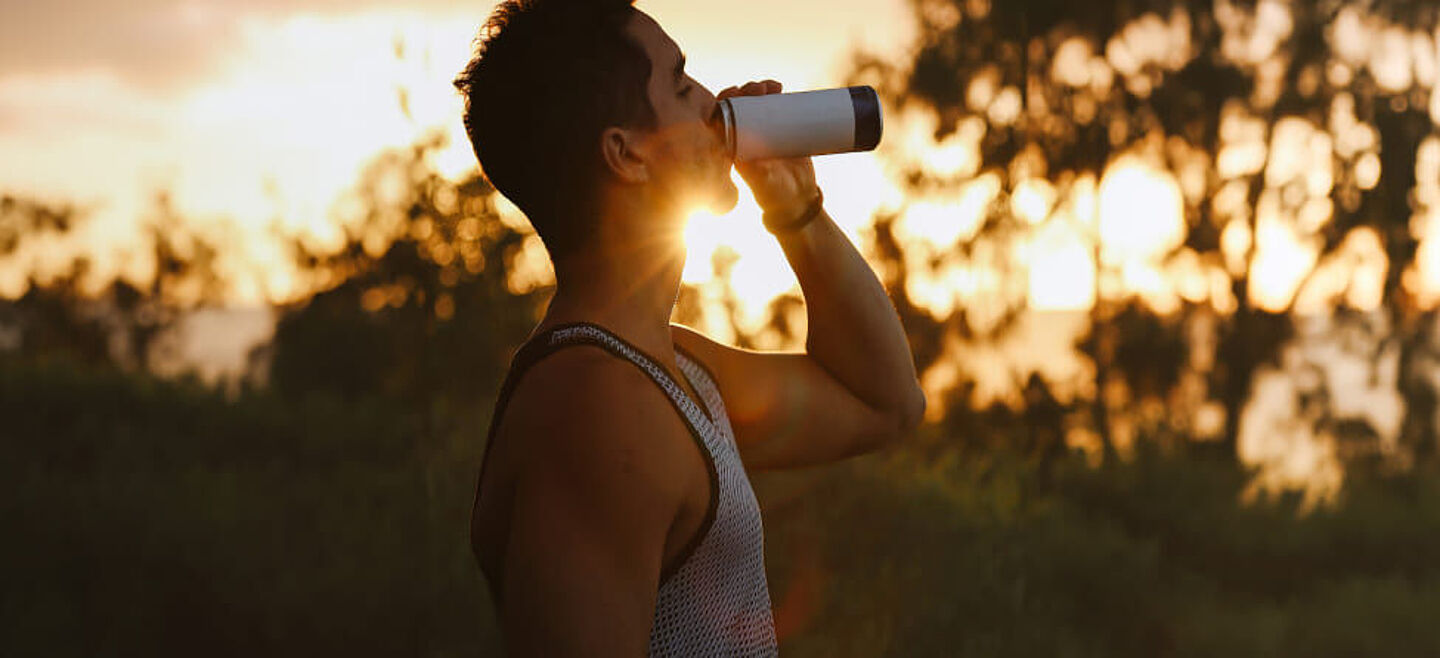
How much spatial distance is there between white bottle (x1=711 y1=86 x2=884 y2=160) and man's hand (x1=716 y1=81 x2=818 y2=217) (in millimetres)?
65

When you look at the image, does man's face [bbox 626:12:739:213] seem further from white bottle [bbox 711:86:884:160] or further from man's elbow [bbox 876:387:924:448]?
man's elbow [bbox 876:387:924:448]

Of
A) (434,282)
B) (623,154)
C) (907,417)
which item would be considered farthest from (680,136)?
(434,282)

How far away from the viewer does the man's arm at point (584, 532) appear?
162cm

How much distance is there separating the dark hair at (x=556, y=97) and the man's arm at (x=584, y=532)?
1.11ft

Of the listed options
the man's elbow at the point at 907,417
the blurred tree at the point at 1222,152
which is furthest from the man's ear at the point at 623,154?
the blurred tree at the point at 1222,152

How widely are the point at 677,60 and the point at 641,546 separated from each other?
0.75 meters

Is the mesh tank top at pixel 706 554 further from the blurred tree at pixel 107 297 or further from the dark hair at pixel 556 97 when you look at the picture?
the blurred tree at pixel 107 297

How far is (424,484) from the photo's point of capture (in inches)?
303

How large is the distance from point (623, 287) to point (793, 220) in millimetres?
497

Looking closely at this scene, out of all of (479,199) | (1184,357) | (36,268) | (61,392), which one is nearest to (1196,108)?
(1184,357)

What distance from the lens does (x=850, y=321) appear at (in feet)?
8.02

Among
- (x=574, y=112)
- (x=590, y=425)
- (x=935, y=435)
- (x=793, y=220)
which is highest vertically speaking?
(x=574, y=112)

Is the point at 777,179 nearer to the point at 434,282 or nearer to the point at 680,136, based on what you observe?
the point at 680,136

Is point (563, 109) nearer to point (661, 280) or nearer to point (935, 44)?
point (661, 280)
